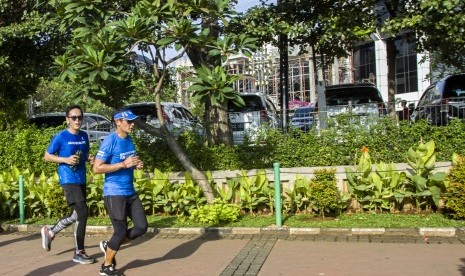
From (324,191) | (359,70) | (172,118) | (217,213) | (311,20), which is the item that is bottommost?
(217,213)

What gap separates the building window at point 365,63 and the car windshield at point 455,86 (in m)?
→ 25.5

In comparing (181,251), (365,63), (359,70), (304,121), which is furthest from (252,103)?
(359,70)

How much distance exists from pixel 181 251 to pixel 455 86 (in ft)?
28.0

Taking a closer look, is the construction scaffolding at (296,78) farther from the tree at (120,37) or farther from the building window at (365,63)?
the tree at (120,37)

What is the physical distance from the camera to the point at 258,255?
6723 mm

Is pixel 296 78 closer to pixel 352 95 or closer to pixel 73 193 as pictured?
pixel 352 95

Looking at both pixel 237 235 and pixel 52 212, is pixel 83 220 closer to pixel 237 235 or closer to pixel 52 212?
pixel 237 235

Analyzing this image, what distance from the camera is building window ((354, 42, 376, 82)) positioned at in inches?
1508

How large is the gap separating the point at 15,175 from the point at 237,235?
15.8 feet

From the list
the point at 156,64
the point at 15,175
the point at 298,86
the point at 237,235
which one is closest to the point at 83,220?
the point at 237,235

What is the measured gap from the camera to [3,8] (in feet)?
37.1

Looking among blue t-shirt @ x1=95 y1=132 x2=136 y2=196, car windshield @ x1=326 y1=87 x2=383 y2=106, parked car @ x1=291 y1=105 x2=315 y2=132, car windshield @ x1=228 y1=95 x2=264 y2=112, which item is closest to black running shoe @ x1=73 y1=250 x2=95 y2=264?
blue t-shirt @ x1=95 y1=132 x2=136 y2=196

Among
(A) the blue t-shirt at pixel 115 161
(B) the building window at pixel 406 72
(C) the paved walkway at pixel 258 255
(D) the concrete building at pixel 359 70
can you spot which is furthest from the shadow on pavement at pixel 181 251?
(B) the building window at pixel 406 72

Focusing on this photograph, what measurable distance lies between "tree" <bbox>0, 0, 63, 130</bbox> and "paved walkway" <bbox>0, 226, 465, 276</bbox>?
4.42 m
